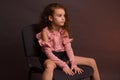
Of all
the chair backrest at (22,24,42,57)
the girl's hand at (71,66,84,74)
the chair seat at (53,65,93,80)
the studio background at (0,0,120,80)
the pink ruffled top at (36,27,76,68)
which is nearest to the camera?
the chair seat at (53,65,93,80)

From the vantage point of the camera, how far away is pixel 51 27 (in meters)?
2.36

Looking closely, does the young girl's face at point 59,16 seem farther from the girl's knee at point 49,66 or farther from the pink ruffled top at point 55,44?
the girl's knee at point 49,66

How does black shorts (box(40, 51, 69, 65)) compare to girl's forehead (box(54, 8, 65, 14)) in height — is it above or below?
below

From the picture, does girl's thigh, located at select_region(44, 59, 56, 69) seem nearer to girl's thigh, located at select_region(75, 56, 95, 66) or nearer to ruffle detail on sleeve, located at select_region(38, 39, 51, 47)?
ruffle detail on sleeve, located at select_region(38, 39, 51, 47)

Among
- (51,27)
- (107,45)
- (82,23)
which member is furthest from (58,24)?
(107,45)

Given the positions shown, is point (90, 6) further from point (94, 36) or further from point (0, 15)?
point (0, 15)

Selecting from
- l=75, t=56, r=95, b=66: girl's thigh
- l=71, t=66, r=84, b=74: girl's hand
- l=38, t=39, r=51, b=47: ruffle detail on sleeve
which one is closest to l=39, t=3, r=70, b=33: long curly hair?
l=38, t=39, r=51, b=47: ruffle detail on sleeve

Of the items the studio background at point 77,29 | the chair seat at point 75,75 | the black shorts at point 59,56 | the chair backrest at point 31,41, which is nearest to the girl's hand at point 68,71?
the chair seat at point 75,75

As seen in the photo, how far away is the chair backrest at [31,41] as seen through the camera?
2357 millimetres

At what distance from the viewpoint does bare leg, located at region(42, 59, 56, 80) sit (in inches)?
81.2

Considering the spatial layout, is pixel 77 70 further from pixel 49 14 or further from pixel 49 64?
pixel 49 14

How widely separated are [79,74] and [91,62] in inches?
→ 9.9

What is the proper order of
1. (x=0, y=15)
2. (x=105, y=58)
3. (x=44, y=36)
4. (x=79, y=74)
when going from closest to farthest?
(x=79, y=74) → (x=44, y=36) → (x=0, y=15) → (x=105, y=58)

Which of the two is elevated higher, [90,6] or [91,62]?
[90,6]
